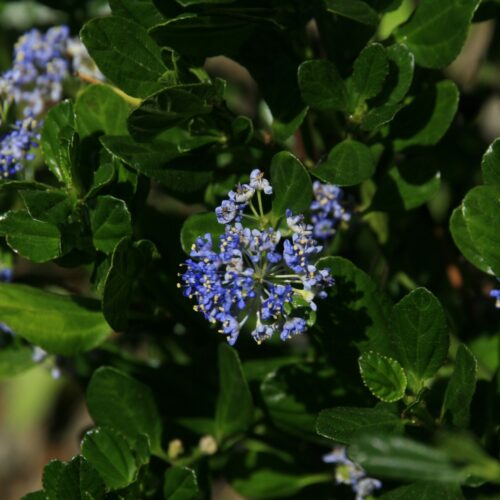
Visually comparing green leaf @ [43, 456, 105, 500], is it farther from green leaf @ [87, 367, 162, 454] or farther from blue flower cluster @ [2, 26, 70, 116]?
blue flower cluster @ [2, 26, 70, 116]

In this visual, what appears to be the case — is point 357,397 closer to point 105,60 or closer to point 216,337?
point 216,337

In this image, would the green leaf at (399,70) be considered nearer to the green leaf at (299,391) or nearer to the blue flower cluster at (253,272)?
the blue flower cluster at (253,272)

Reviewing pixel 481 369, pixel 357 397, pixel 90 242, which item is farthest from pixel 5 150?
pixel 481 369

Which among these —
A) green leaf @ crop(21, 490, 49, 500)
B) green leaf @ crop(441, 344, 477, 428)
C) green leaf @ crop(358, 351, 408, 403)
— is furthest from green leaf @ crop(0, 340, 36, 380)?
green leaf @ crop(441, 344, 477, 428)

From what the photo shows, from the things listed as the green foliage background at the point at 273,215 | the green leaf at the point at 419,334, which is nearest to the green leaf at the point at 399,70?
the green foliage background at the point at 273,215

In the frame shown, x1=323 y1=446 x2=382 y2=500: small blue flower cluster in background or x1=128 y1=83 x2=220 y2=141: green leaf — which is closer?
x1=128 y1=83 x2=220 y2=141: green leaf

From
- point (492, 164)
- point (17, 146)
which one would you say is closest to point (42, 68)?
point (17, 146)
